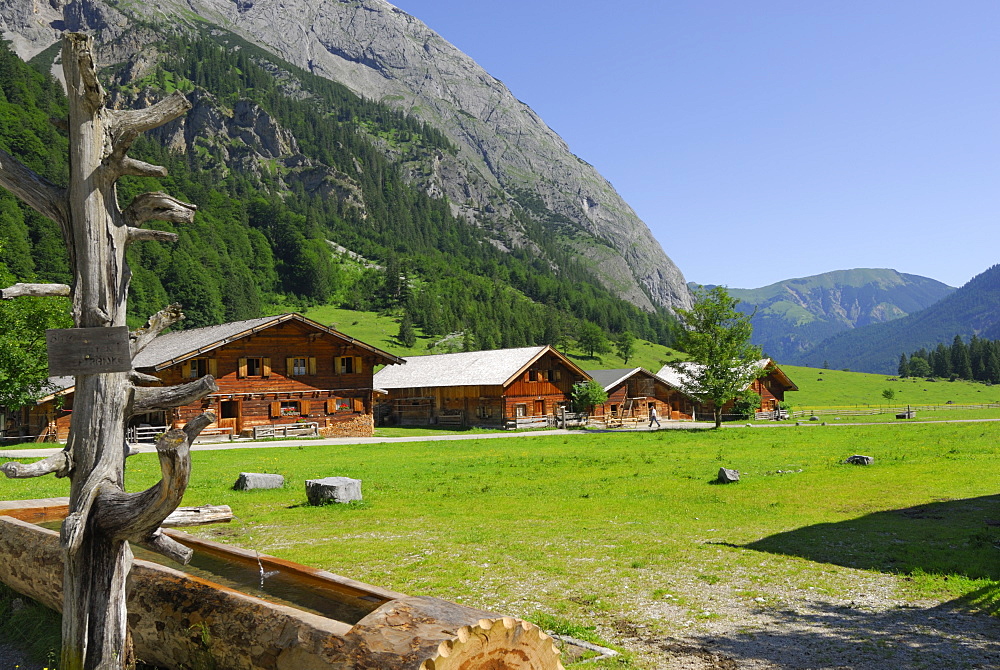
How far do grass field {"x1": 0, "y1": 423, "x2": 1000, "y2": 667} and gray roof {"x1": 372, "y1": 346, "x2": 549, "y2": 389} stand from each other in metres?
27.9

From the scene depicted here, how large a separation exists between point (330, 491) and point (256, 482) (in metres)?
3.86

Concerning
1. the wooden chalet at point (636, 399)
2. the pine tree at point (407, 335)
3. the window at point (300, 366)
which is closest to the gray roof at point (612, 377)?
the wooden chalet at point (636, 399)

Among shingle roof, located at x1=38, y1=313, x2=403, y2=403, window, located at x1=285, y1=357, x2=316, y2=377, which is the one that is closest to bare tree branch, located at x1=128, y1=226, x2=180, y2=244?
shingle roof, located at x1=38, y1=313, x2=403, y2=403

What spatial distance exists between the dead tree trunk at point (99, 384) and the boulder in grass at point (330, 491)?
10.4m

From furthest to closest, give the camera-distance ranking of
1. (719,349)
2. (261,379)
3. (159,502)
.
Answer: (719,349) → (261,379) → (159,502)

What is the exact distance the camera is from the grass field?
9578 mm

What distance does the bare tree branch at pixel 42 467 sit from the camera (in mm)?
5648

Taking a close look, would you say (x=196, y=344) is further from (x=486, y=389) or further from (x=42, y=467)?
(x=42, y=467)

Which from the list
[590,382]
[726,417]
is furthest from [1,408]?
[726,417]

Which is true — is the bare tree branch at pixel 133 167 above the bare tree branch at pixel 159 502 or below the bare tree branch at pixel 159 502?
above

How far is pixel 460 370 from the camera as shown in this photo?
60438 mm

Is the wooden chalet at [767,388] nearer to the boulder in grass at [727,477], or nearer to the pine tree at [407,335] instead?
the boulder in grass at [727,477]

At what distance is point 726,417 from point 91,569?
212 feet

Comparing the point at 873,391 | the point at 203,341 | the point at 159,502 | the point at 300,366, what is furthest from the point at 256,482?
the point at 873,391
